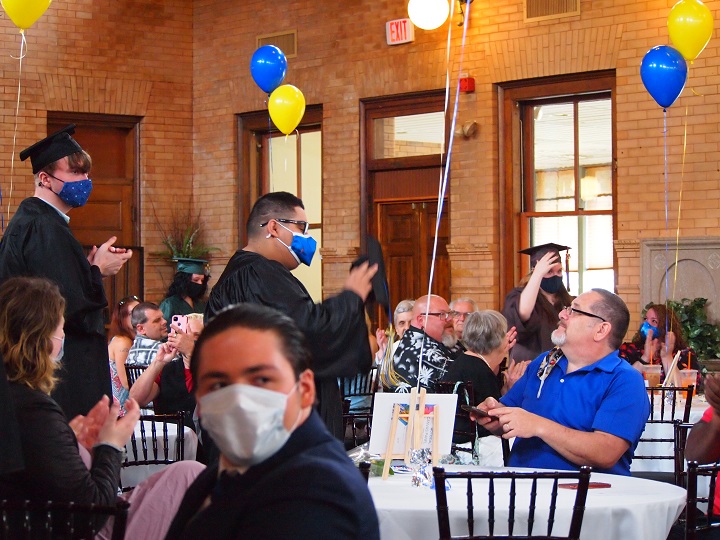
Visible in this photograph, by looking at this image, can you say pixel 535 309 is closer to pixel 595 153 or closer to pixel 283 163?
pixel 595 153

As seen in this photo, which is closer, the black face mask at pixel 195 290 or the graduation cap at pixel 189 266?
the black face mask at pixel 195 290

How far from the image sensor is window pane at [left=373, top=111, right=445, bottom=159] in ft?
35.7

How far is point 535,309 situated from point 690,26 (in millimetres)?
2733

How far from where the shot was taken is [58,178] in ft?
14.1

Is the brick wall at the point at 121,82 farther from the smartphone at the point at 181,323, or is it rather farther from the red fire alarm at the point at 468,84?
the smartphone at the point at 181,323

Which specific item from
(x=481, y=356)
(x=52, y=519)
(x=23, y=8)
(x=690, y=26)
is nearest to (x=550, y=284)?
(x=481, y=356)

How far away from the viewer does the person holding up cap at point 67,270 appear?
4.09m

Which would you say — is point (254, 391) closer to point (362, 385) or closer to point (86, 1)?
point (362, 385)

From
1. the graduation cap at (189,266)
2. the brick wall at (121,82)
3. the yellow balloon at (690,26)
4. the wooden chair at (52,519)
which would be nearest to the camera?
the wooden chair at (52,519)

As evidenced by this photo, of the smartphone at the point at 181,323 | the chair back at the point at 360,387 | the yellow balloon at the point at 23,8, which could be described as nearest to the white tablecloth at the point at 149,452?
the smartphone at the point at 181,323

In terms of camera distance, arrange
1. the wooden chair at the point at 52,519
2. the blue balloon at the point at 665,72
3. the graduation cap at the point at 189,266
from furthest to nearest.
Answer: the graduation cap at the point at 189,266, the blue balloon at the point at 665,72, the wooden chair at the point at 52,519

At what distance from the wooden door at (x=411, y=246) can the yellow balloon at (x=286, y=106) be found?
1.46 meters

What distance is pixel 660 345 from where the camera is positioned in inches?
311

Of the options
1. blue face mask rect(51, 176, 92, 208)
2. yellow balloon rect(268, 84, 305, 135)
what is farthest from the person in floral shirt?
yellow balloon rect(268, 84, 305, 135)
